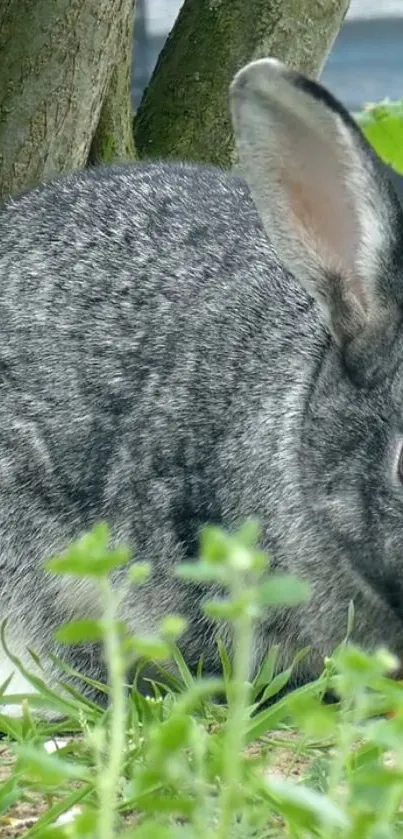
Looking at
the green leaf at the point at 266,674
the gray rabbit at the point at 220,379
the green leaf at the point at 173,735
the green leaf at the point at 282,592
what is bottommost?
the green leaf at the point at 266,674

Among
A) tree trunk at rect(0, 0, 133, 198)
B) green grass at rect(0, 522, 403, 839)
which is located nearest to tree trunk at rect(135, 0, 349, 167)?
tree trunk at rect(0, 0, 133, 198)

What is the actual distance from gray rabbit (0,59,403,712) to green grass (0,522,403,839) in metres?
0.25

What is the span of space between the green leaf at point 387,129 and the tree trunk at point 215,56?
0.46 m

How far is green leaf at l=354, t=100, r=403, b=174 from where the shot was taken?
595cm

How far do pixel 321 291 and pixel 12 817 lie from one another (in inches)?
57.2

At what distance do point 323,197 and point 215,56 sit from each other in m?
2.12

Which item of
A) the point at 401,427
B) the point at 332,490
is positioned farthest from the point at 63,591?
the point at 401,427

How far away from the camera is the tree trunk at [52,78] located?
468 cm

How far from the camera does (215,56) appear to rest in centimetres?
539

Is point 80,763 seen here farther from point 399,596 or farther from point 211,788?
point 399,596

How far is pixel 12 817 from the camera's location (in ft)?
8.19

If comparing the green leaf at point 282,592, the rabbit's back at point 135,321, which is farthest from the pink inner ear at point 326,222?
the green leaf at point 282,592

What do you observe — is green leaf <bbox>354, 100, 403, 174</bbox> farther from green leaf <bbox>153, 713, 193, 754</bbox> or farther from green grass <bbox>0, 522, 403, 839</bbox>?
green leaf <bbox>153, 713, 193, 754</bbox>

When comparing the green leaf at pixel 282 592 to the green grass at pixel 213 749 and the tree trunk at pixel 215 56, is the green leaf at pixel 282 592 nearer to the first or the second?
the green grass at pixel 213 749
